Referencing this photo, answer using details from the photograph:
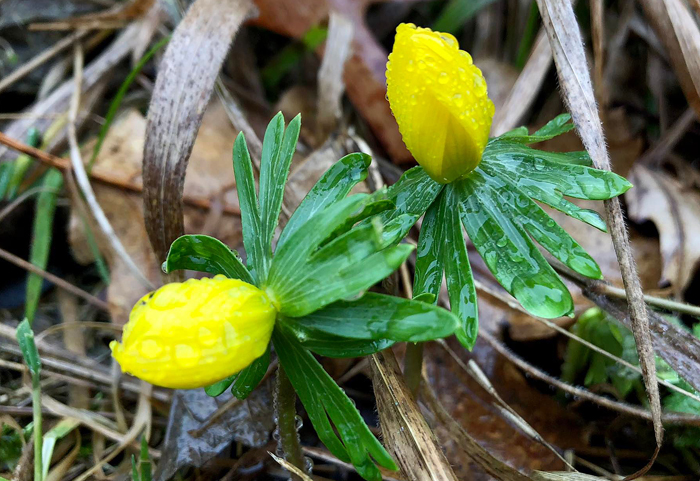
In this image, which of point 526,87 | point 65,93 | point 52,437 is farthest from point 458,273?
point 65,93

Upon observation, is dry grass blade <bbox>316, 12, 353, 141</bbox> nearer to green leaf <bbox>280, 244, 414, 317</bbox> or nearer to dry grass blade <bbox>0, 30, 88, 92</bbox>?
dry grass blade <bbox>0, 30, 88, 92</bbox>

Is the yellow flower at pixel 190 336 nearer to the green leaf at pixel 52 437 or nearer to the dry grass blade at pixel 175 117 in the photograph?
the dry grass blade at pixel 175 117

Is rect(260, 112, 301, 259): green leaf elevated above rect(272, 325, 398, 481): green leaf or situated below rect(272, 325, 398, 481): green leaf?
above

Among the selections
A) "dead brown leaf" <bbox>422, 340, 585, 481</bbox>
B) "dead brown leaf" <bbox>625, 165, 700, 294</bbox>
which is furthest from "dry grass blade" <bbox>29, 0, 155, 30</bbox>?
"dead brown leaf" <bbox>625, 165, 700, 294</bbox>

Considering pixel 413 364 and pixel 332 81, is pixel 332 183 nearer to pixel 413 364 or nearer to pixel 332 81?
pixel 413 364

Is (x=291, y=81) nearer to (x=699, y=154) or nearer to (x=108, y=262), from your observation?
(x=108, y=262)

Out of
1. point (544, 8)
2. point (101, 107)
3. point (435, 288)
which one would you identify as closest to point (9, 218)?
point (101, 107)
